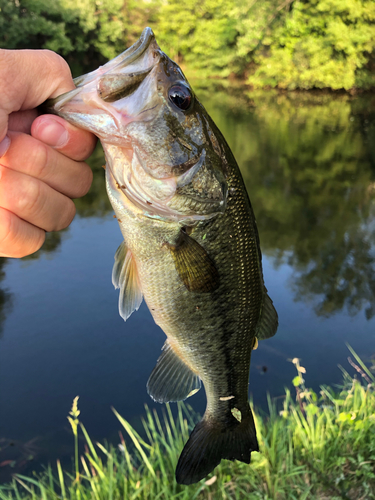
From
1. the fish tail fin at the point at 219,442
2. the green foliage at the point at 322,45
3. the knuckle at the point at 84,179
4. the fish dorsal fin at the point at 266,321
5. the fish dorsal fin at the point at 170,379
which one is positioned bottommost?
the fish tail fin at the point at 219,442

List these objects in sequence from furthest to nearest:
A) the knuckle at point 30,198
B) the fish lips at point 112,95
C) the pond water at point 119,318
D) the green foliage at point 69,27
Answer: the green foliage at point 69,27 < the pond water at point 119,318 < the knuckle at point 30,198 < the fish lips at point 112,95

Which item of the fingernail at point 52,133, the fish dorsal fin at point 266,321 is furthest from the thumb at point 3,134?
the fish dorsal fin at point 266,321

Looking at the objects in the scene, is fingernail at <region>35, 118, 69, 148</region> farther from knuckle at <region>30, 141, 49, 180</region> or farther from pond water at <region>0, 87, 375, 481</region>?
pond water at <region>0, 87, 375, 481</region>

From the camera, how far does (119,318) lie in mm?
6262

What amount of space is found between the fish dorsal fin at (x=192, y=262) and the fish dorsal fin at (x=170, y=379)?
1.35 ft

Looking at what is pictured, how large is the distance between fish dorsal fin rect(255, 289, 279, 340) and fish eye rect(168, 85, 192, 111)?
0.87 metres

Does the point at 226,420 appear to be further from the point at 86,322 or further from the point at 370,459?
the point at 86,322

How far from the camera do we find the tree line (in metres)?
25.6

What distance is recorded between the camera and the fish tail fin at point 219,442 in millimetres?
1923

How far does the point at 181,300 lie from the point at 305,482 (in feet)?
7.45

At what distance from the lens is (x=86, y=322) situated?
6188 millimetres

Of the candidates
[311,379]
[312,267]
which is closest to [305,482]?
[311,379]

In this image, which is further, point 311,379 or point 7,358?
point 7,358

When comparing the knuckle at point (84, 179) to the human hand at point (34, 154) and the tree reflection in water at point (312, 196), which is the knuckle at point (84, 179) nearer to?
the human hand at point (34, 154)
